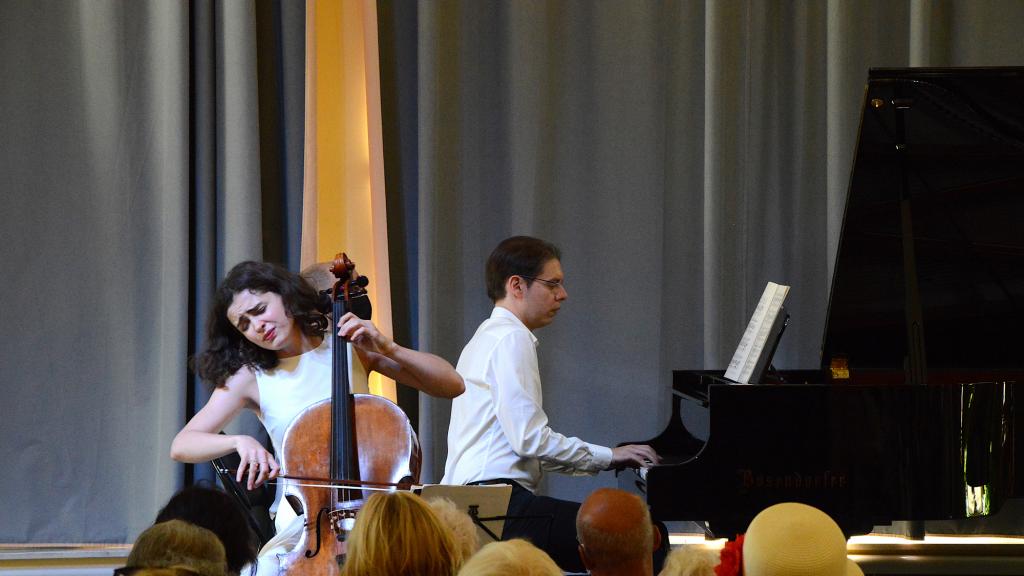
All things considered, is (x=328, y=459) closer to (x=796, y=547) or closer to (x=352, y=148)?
(x=796, y=547)

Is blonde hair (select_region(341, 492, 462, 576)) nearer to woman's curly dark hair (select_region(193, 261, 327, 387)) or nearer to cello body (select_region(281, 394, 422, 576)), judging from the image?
cello body (select_region(281, 394, 422, 576))

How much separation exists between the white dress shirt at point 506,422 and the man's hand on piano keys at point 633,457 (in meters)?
0.05

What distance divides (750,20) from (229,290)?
277cm

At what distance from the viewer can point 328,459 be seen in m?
2.63

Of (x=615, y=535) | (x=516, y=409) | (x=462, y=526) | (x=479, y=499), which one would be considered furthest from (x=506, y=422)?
(x=615, y=535)

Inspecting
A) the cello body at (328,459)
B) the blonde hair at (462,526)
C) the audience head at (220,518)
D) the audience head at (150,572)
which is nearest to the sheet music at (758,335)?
the cello body at (328,459)

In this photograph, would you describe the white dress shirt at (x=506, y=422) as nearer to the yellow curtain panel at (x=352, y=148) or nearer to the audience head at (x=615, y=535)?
the yellow curtain panel at (x=352, y=148)

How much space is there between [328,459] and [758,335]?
1.53 meters

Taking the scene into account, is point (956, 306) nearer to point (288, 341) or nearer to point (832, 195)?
point (832, 195)

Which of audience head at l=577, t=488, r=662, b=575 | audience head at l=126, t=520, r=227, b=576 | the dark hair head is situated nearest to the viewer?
audience head at l=126, t=520, r=227, b=576

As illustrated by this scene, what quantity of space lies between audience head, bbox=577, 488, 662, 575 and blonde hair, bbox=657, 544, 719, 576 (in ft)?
0.83

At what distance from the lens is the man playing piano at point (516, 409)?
326cm

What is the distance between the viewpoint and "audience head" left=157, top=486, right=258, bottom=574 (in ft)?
6.59

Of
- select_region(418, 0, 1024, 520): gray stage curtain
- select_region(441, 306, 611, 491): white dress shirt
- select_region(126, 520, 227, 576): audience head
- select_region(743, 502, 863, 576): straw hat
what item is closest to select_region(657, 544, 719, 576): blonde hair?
select_region(743, 502, 863, 576): straw hat
